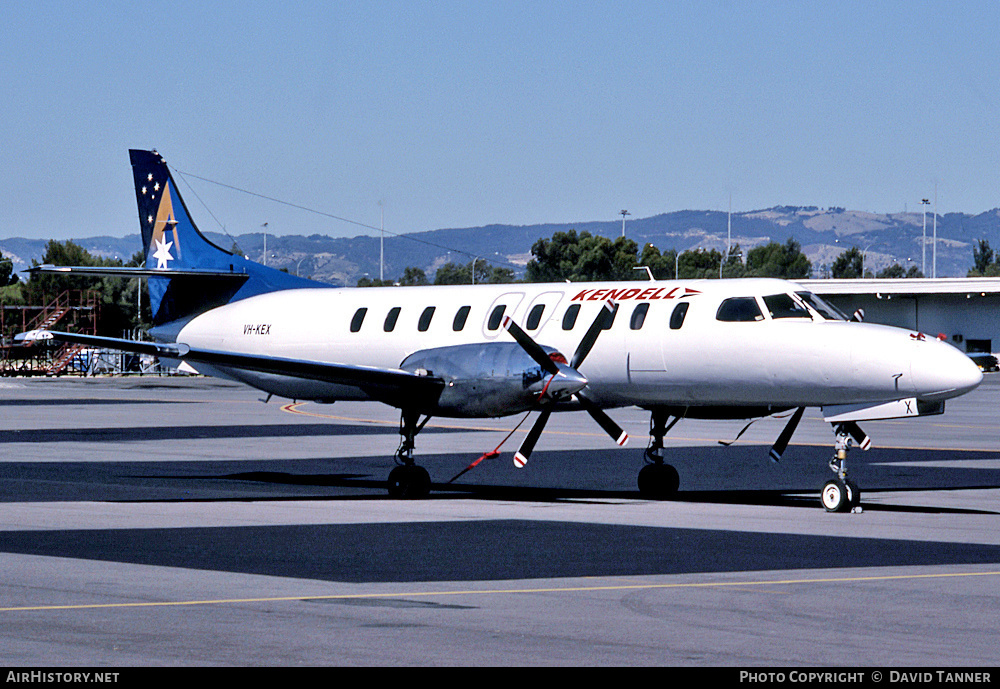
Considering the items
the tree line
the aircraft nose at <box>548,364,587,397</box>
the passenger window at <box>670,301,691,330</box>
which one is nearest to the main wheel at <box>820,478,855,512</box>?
the passenger window at <box>670,301,691,330</box>

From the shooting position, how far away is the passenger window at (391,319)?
23219mm

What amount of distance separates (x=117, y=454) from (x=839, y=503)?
53.1ft

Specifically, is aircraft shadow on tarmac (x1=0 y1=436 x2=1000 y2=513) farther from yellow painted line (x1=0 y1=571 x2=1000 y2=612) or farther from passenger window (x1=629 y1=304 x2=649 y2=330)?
yellow painted line (x1=0 y1=571 x2=1000 y2=612)

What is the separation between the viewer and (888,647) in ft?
30.5

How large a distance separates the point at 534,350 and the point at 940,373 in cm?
557

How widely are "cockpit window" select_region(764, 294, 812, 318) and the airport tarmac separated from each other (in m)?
2.77

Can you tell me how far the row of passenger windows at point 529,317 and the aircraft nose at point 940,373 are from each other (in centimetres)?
369

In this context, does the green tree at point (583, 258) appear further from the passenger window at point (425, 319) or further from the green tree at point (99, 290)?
the passenger window at point (425, 319)

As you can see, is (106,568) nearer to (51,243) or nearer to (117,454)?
(117,454)

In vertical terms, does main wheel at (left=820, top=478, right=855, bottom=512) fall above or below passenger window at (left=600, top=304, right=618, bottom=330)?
below

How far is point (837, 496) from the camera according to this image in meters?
18.0

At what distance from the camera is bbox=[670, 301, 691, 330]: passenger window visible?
786 inches

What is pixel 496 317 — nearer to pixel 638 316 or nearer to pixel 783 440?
pixel 638 316

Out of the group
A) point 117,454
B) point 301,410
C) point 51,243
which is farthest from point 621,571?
point 51,243
